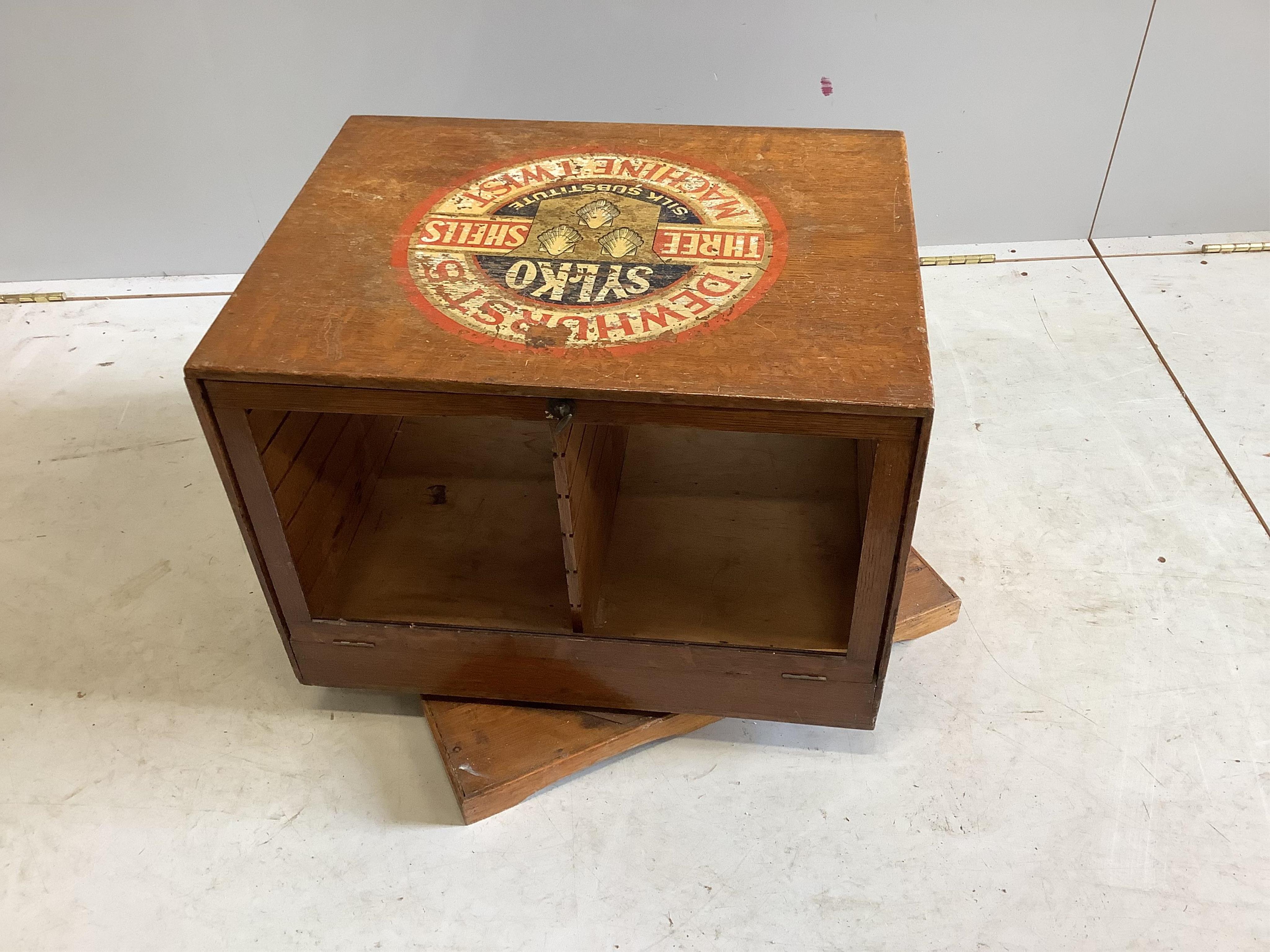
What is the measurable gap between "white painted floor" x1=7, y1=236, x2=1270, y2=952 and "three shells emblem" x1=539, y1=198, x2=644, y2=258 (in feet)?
1.93

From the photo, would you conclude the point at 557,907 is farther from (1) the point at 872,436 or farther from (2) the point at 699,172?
(2) the point at 699,172

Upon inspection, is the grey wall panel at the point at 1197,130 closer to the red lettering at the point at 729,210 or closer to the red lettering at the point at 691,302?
the red lettering at the point at 729,210

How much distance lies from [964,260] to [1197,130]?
478mm

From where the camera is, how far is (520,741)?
3.99 feet

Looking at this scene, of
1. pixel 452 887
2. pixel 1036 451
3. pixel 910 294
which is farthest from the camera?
pixel 1036 451

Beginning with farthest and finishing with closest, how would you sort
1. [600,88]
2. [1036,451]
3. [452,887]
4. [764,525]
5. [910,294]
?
[600,88], [1036,451], [764,525], [452,887], [910,294]

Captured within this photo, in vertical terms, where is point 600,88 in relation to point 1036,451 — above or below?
above

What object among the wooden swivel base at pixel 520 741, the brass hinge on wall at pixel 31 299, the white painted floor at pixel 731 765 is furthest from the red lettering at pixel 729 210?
the brass hinge on wall at pixel 31 299

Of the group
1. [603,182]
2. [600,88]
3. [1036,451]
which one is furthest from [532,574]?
[600,88]

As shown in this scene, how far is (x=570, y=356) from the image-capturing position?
98 centimetres

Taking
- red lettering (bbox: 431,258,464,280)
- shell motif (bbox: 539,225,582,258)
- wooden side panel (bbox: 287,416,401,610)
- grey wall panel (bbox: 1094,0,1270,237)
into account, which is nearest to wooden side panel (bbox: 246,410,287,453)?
wooden side panel (bbox: 287,416,401,610)

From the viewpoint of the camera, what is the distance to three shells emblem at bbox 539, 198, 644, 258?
1.13 meters

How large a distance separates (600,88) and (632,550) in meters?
0.98

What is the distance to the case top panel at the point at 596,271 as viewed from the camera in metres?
0.96
